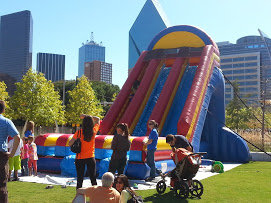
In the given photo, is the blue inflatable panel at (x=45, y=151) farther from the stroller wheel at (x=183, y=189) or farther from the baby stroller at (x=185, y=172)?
the stroller wheel at (x=183, y=189)

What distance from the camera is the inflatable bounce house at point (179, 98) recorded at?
9672 mm

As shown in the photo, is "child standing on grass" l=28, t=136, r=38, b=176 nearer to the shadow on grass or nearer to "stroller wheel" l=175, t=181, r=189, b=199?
the shadow on grass

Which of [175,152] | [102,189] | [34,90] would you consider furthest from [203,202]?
[34,90]

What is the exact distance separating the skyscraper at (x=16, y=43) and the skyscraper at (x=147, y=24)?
110108 mm

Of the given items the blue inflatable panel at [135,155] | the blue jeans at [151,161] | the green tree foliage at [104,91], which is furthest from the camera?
the green tree foliage at [104,91]

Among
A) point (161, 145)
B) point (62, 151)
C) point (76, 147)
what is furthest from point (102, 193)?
point (62, 151)

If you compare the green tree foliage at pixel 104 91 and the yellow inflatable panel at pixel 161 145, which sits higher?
the green tree foliage at pixel 104 91

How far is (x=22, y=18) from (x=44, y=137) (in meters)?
137

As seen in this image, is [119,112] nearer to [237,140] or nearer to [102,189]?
[237,140]

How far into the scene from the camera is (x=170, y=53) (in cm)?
1225

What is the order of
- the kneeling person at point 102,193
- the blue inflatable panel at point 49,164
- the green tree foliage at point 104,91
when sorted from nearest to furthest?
the kneeling person at point 102,193 < the blue inflatable panel at point 49,164 < the green tree foliage at point 104,91

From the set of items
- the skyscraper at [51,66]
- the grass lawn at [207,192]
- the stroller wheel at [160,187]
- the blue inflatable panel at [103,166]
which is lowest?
the grass lawn at [207,192]

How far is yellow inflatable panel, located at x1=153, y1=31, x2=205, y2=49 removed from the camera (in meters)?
12.0

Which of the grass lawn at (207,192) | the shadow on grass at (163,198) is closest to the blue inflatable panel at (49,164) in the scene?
the grass lawn at (207,192)
